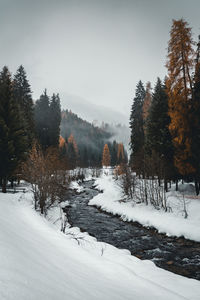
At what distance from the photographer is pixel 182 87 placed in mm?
15742

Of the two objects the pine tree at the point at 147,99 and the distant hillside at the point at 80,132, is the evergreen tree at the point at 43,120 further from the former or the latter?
the distant hillside at the point at 80,132

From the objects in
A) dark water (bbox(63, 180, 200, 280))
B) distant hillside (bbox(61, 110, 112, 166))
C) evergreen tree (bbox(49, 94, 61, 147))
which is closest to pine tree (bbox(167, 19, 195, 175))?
dark water (bbox(63, 180, 200, 280))

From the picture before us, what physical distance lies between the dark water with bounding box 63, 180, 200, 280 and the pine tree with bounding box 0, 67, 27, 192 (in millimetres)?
8393

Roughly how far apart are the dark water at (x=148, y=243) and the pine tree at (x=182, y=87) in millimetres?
6822

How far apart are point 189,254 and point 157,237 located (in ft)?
9.48

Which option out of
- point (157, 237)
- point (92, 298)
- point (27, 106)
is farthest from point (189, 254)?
point (27, 106)

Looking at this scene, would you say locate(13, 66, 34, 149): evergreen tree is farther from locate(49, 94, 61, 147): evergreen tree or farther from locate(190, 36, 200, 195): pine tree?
locate(190, 36, 200, 195): pine tree

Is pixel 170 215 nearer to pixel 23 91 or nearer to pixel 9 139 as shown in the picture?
pixel 9 139

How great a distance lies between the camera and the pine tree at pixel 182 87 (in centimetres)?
1516

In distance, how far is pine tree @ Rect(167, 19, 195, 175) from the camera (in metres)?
15.2

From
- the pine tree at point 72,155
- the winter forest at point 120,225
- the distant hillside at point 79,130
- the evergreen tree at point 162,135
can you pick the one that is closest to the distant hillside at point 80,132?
the distant hillside at point 79,130

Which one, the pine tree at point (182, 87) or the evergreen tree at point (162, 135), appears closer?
the pine tree at point (182, 87)

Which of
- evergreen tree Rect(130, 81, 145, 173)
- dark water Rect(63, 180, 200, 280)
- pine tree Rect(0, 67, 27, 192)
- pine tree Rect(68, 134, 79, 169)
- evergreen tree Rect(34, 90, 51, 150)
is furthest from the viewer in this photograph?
pine tree Rect(68, 134, 79, 169)

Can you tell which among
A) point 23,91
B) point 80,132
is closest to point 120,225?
point 23,91
